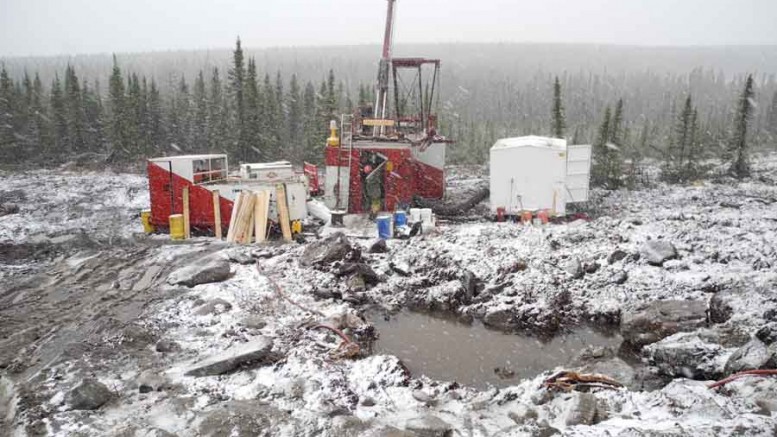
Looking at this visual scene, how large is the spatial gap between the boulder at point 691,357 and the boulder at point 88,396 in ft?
28.4

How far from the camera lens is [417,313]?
12320 mm

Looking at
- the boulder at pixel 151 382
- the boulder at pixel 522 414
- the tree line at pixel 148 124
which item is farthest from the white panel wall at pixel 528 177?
the tree line at pixel 148 124

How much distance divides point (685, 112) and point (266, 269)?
129 feet

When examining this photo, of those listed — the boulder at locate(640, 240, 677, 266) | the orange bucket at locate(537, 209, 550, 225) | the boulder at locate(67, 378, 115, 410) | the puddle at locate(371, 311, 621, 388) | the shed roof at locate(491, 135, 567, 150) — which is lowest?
the puddle at locate(371, 311, 621, 388)

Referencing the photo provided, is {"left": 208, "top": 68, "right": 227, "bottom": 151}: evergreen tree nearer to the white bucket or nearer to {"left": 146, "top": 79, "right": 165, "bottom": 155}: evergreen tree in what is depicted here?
{"left": 146, "top": 79, "right": 165, "bottom": 155}: evergreen tree

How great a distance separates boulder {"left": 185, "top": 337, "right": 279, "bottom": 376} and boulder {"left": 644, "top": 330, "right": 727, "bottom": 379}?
21.4 feet

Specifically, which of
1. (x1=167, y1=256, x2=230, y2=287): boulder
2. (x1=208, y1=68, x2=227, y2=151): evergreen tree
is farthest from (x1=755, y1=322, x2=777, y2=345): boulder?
(x1=208, y1=68, x2=227, y2=151): evergreen tree

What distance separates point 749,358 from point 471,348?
15.2 ft

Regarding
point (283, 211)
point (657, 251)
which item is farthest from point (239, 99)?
point (657, 251)

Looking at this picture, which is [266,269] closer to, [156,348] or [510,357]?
[156,348]

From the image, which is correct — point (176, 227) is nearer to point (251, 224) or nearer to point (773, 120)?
point (251, 224)

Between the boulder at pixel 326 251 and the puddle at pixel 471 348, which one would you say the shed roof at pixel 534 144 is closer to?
the boulder at pixel 326 251

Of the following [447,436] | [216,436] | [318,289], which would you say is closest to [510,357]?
[447,436]

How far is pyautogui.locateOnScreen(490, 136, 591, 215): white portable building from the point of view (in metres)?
19.5
